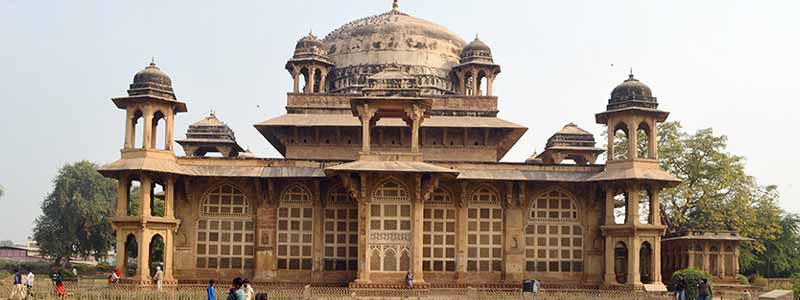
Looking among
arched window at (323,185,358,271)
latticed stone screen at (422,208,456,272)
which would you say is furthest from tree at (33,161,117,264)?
latticed stone screen at (422,208,456,272)

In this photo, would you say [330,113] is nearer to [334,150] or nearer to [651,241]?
[334,150]

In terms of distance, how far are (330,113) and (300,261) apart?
27.8ft

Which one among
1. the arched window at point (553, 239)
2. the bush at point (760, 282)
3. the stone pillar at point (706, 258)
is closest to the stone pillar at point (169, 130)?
the arched window at point (553, 239)

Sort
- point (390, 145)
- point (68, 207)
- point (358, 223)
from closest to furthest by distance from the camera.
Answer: point (358, 223)
point (390, 145)
point (68, 207)

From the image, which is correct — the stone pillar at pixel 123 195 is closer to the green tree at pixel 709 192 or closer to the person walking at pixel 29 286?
the person walking at pixel 29 286

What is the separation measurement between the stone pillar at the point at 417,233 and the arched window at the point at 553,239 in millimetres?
4664

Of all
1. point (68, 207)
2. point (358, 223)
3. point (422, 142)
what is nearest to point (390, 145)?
point (422, 142)

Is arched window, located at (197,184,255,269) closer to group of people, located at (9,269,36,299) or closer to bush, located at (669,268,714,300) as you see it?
group of people, located at (9,269,36,299)

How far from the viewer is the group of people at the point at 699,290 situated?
25.2 metres

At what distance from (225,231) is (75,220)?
3281 cm

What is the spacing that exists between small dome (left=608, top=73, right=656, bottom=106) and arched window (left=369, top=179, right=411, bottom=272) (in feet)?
29.4

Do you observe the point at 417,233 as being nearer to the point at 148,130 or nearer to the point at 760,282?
the point at 148,130

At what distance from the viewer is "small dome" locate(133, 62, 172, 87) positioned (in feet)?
107

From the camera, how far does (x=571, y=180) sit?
3281cm
